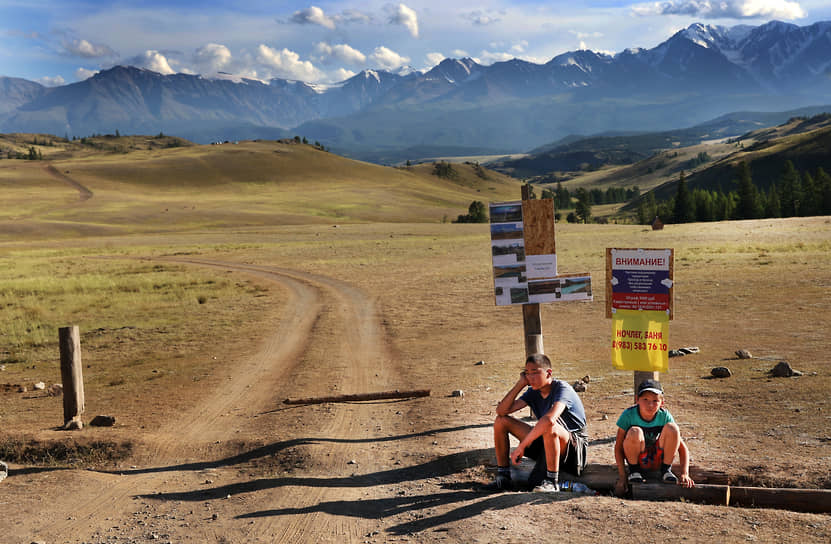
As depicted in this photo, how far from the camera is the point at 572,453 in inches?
343

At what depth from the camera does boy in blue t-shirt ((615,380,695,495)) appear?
26.3 feet

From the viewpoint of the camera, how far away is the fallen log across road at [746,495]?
296 inches

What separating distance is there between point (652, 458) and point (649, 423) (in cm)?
44

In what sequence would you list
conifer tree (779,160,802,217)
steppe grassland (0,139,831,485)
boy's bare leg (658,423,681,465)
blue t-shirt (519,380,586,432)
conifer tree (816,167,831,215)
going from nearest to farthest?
boy's bare leg (658,423,681,465) → blue t-shirt (519,380,586,432) → steppe grassland (0,139,831,485) → conifer tree (816,167,831,215) → conifer tree (779,160,802,217)

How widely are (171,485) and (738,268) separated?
98.1ft

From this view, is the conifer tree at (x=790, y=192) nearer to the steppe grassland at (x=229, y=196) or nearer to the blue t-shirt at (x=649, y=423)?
the steppe grassland at (x=229, y=196)

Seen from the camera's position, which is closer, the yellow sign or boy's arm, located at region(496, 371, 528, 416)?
boy's arm, located at region(496, 371, 528, 416)

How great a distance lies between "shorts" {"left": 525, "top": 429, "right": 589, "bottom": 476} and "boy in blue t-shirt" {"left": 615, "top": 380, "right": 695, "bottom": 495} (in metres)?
0.59

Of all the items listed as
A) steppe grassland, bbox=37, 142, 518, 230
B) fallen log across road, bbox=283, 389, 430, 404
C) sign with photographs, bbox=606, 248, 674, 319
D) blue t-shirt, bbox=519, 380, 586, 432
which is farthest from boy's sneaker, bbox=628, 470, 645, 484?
steppe grassland, bbox=37, 142, 518, 230

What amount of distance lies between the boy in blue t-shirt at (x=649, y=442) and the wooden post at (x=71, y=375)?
958 cm

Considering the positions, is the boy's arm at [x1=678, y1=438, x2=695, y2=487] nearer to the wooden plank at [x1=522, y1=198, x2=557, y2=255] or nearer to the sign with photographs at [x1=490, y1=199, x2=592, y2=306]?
the sign with photographs at [x1=490, y1=199, x2=592, y2=306]

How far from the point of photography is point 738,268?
3219cm

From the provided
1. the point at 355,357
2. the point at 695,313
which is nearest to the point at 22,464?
the point at 355,357

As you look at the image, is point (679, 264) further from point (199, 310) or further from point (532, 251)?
point (532, 251)
